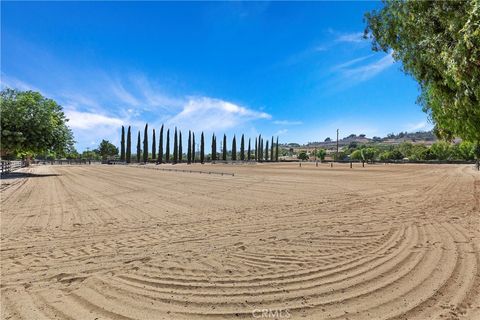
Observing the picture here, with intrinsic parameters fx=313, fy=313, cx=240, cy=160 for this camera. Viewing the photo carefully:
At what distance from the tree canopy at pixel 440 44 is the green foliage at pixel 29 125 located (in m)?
32.4

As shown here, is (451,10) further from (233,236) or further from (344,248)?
(233,236)

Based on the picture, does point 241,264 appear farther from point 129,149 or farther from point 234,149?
point 234,149

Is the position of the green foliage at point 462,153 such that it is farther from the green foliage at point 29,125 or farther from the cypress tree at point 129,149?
the green foliage at point 29,125

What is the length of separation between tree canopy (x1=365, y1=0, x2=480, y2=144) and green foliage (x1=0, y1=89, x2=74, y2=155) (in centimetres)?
3244

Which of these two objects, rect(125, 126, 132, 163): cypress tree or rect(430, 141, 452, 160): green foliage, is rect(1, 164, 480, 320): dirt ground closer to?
rect(125, 126, 132, 163): cypress tree

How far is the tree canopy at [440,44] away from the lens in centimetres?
629

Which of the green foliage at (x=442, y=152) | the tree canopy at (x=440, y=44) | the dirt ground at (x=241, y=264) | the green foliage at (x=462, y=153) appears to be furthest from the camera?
the green foliage at (x=442, y=152)

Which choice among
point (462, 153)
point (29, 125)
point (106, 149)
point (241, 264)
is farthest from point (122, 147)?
point (462, 153)

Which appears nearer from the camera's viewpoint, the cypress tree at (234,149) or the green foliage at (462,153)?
the green foliage at (462,153)

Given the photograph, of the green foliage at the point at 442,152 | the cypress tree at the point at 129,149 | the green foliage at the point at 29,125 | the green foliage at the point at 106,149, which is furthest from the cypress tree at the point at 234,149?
the green foliage at the point at 29,125

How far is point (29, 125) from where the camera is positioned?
31984 mm

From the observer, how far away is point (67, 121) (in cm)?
4088

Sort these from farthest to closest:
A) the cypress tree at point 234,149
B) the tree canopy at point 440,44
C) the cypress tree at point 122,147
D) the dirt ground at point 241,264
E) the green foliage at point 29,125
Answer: the cypress tree at point 234,149, the cypress tree at point 122,147, the green foliage at point 29,125, the tree canopy at point 440,44, the dirt ground at point 241,264

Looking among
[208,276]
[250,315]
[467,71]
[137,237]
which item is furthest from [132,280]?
[467,71]
